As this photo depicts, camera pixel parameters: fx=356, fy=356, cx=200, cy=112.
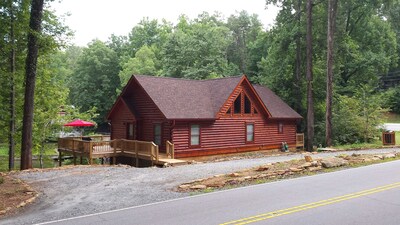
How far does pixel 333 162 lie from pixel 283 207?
8609mm

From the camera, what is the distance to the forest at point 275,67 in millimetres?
21344

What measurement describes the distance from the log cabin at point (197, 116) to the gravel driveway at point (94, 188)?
645 centimetres

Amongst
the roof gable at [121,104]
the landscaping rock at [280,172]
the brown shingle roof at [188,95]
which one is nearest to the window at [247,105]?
the brown shingle roof at [188,95]

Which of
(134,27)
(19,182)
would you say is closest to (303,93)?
(19,182)

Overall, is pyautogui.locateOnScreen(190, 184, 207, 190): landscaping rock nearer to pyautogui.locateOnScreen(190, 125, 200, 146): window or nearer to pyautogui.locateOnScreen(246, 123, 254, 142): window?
pyautogui.locateOnScreen(190, 125, 200, 146): window

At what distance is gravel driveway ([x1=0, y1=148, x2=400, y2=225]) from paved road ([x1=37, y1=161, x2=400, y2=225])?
78 centimetres

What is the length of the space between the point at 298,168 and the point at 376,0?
95.4 ft

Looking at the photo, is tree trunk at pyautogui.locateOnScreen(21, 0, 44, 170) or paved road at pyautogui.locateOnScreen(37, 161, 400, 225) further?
tree trunk at pyautogui.locateOnScreen(21, 0, 44, 170)

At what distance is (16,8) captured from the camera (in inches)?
769

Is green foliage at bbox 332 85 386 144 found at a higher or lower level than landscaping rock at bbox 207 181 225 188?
higher

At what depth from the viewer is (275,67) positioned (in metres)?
37.1

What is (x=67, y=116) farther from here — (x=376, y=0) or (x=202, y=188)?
(x=376, y=0)

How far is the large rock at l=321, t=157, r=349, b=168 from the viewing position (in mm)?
16328

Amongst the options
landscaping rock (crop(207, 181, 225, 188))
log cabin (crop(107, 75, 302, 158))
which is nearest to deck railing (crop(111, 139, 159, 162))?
log cabin (crop(107, 75, 302, 158))
